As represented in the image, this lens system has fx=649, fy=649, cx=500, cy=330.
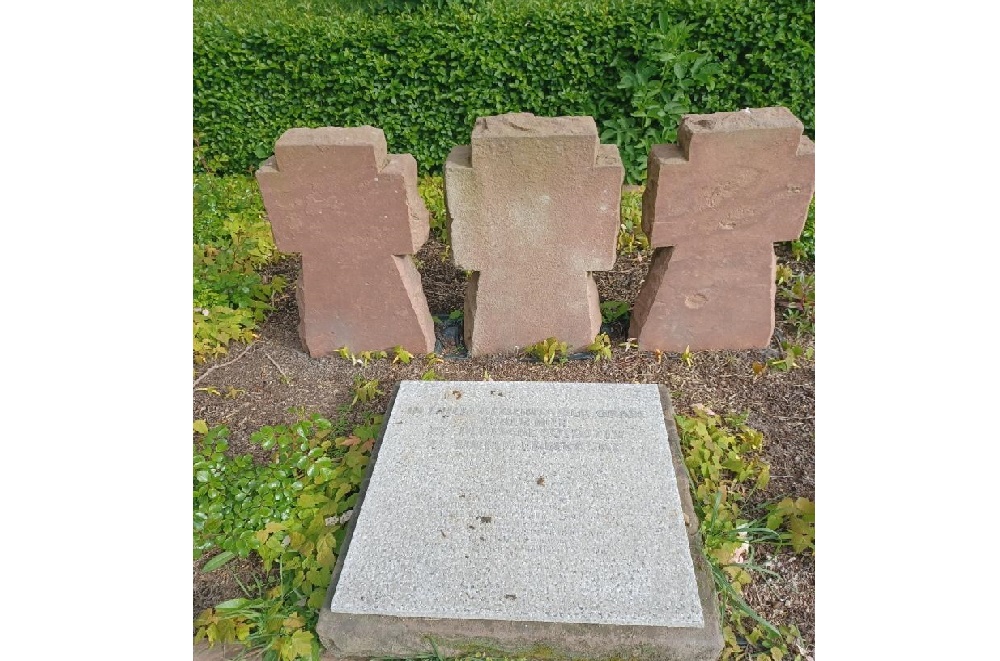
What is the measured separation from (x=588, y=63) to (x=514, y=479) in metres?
3.53

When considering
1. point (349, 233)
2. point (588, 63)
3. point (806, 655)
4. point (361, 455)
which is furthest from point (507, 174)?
point (588, 63)

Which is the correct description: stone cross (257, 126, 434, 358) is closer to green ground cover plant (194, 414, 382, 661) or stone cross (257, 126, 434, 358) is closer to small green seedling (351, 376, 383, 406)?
small green seedling (351, 376, 383, 406)

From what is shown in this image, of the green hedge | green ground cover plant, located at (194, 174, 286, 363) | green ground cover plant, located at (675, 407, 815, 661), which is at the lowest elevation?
green ground cover plant, located at (675, 407, 815, 661)

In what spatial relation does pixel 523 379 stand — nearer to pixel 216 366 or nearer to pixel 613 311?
pixel 613 311

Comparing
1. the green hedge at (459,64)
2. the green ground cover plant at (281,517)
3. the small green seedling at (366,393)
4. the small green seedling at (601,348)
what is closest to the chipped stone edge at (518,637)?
the green ground cover plant at (281,517)

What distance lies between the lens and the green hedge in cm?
456

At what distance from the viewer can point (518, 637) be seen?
73.2 inches

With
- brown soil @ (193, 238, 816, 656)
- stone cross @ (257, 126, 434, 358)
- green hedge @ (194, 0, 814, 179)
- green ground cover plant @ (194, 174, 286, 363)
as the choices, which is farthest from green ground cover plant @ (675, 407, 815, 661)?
green hedge @ (194, 0, 814, 179)

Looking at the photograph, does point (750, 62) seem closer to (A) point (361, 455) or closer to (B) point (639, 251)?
(B) point (639, 251)

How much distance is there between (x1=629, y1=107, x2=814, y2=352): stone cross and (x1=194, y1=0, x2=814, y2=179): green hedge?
7.13ft

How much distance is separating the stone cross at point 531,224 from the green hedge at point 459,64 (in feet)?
7.02

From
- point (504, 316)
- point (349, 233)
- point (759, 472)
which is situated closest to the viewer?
point (759, 472)

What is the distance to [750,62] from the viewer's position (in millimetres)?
4633

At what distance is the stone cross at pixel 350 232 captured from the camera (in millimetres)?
2734
